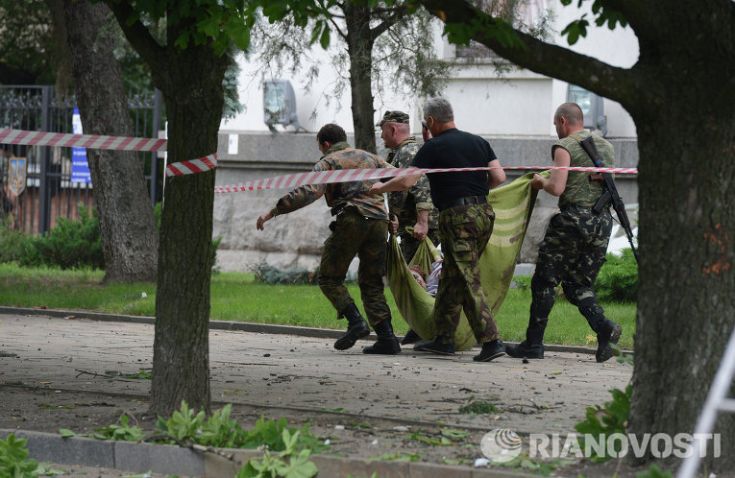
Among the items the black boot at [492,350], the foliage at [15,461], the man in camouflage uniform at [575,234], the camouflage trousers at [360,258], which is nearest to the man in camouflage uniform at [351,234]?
the camouflage trousers at [360,258]

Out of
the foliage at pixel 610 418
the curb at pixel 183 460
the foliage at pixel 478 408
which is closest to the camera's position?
the curb at pixel 183 460

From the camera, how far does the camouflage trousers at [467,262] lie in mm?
9805

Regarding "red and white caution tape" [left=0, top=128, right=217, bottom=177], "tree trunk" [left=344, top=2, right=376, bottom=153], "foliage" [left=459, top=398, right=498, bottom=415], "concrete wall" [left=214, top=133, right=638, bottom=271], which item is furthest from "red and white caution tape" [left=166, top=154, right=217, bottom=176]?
"concrete wall" [left=214, top=133, right=638, bottom=271]

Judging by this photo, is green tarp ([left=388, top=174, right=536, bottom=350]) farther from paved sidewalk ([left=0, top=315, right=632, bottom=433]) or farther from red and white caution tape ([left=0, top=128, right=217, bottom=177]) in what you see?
red and white caution tape ([left=0, top=128, right=217, bottom=177])

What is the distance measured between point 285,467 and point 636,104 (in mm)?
2230

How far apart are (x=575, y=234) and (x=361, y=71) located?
6.34 m

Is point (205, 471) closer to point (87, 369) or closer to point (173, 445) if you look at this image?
point (173, 445)

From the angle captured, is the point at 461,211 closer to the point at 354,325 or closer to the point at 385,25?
the point at 354,325

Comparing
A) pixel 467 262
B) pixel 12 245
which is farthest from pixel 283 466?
pixel 12 245

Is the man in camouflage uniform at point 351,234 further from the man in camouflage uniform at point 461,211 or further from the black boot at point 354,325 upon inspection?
the man in camouflage uniform at point 461,211

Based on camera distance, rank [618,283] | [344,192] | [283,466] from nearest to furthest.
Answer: [283,466], [344,192], [618,283]

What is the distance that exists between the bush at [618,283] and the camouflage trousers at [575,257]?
14.3ft

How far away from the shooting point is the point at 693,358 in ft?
17.9

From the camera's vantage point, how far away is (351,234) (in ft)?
34.4
